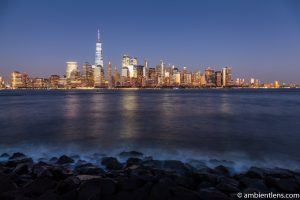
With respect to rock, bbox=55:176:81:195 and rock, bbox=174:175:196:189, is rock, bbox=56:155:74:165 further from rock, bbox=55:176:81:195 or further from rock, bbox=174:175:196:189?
rock, bbox=174:175:196:189

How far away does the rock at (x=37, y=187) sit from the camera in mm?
6621

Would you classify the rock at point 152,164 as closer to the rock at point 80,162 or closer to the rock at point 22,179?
the rock at point 80,162

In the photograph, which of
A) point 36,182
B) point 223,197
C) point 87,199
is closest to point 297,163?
point 223,197

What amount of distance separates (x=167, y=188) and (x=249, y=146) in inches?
359

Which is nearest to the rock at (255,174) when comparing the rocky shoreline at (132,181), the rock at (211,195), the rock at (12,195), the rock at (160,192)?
the rocky shoreline at (132,181)

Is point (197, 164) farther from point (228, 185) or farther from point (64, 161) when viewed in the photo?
point (64, 161)

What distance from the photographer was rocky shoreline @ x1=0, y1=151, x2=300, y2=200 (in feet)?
20.9

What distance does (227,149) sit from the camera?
44.2ft

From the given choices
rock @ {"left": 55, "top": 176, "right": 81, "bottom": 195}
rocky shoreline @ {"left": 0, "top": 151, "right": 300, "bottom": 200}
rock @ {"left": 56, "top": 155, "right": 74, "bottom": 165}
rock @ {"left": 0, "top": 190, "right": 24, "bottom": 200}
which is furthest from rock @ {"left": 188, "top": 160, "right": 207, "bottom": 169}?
rock @ {"left": 0, "top": 190, "right": 24, "bottom": 200}

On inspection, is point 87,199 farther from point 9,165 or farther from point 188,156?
point 188,156

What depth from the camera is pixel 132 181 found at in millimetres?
7086

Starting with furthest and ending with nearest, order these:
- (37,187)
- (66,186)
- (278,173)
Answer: (278,173)
(66,186)
(37,187)

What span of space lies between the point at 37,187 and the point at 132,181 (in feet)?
7.96

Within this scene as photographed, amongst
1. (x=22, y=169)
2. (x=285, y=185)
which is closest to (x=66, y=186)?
(x=22, y=169)
